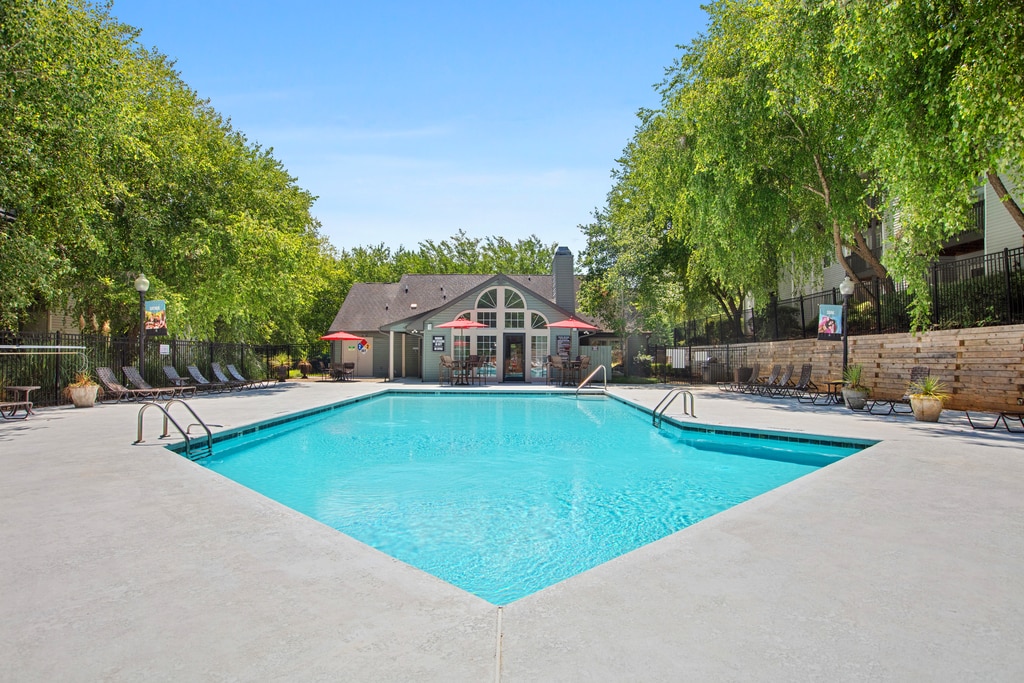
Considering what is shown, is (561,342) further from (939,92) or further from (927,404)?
(939,92)

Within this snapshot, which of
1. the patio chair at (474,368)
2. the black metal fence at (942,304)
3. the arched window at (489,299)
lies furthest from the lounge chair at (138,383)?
the black metal fence at (942,304)

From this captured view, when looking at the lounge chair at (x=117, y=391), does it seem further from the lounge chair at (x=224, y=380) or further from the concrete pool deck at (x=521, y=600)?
the concrete pool deck at (x=521, y=600)

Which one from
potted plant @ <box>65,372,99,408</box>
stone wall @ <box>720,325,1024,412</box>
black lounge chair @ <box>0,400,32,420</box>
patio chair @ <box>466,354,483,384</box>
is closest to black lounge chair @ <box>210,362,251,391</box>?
potted plant @ <box>65,372,99,408</box>

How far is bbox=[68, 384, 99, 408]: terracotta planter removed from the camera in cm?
1292

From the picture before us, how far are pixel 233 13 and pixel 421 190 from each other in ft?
52.8

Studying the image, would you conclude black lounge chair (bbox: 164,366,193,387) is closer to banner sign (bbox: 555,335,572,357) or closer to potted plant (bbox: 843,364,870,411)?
banner sign (bbox: 555,335,572,357)

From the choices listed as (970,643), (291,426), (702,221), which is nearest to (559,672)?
(970,643)

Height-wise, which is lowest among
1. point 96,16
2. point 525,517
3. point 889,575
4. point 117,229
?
point 525,517

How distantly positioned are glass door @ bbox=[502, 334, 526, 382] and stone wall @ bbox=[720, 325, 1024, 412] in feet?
37.0

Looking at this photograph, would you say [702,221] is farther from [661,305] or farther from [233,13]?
[233,13]

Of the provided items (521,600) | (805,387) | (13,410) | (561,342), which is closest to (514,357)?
(561,342)

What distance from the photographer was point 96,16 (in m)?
16.1

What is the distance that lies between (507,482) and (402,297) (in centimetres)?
2453

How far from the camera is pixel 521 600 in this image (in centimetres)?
272
